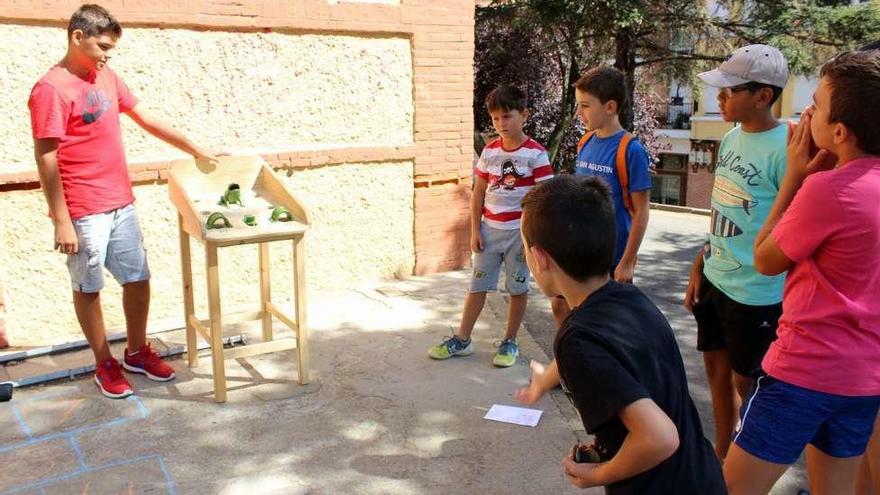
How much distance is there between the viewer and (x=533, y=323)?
5.62m

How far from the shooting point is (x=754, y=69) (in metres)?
2.83

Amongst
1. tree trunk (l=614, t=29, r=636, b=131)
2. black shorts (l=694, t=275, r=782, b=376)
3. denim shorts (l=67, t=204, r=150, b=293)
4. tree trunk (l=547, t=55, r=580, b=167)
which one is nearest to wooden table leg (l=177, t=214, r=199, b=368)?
denim shorts (l=67, t=204, r=150, b=293)

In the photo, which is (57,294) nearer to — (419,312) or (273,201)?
(273,201)

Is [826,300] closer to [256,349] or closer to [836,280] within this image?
[836,280]

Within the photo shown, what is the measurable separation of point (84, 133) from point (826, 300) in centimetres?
350

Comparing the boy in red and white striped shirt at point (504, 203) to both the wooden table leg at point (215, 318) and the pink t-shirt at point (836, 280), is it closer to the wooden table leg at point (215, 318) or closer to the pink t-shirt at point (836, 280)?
the wooden table leg at point (215, 318)

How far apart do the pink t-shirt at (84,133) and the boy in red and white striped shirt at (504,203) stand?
6.70 ft

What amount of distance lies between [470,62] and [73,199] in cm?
377

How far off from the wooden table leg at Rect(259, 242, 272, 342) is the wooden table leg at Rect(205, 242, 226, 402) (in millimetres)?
701

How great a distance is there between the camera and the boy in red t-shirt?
Result: 3688 mm

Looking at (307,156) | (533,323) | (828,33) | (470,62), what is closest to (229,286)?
(307,156)

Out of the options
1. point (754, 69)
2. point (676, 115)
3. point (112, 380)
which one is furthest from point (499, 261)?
point (676, 115)

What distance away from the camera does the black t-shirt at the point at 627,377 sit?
1.60 m

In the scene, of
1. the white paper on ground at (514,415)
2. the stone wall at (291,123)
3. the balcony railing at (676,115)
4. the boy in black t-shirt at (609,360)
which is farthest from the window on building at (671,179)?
the boy in black t-shirt at (609,360)
